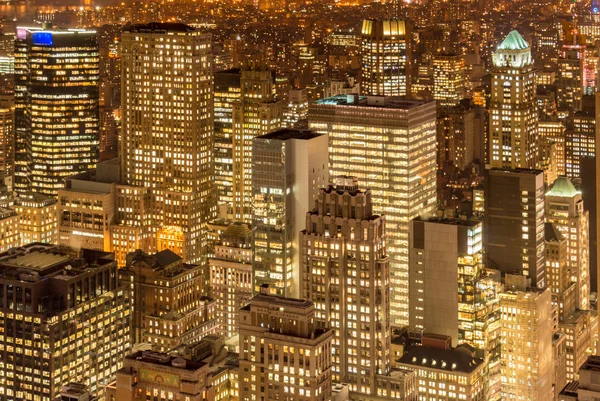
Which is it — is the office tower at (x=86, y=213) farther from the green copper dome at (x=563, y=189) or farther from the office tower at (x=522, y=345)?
the office tower at (x=522, y=345)

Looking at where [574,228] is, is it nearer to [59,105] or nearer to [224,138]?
[224,138]

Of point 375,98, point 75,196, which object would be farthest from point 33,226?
point 375,98

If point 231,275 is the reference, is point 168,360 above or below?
above

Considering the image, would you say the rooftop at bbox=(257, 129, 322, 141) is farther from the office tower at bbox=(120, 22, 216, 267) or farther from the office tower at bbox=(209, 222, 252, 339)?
the office tower at bbox=(120, 22, 216, 267)

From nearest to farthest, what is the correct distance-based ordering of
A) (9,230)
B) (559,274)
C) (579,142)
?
1. (559,274)
2. (9,230)
3. (579,142)

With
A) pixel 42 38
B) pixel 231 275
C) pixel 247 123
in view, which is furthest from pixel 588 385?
pixel 42 38

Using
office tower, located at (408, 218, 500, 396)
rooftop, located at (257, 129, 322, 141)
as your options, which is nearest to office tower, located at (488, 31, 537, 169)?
rooftop, located at (257, 129, 322, 141)
